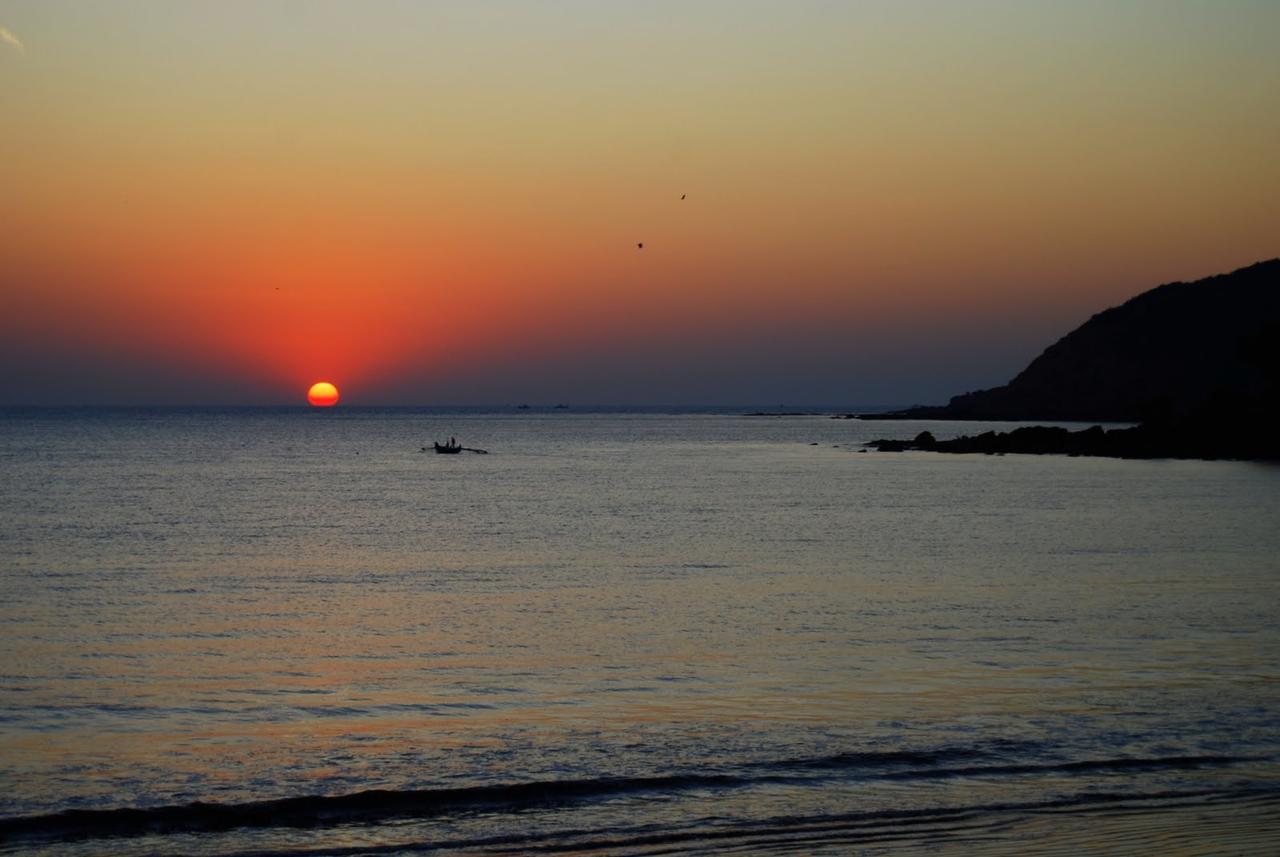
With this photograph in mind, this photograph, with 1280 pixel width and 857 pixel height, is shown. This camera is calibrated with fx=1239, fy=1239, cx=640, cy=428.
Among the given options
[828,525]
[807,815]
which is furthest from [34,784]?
[828,525]

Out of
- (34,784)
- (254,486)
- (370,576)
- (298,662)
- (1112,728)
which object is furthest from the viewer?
(254,486)

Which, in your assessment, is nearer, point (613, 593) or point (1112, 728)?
point (1112, 728)

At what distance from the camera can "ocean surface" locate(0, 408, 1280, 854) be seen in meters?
12.9

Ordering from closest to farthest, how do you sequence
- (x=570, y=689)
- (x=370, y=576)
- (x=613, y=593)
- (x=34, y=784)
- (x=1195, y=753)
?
1. (x=34, y=784)
2. (x=1195, y=753)
3. (x=570, y=689)
4. (x=613, y=593)
5. (x=370, y=576)

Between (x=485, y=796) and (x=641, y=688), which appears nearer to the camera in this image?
(x=485, y=796)

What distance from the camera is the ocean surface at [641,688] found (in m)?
12.9

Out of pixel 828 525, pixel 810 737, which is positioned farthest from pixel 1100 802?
pixel 828 525

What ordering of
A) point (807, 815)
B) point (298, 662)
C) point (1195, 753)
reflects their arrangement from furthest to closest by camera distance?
point (298, 662)
point (1195, 753)
point (807, 815)

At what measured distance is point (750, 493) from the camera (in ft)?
213

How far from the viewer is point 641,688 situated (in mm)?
19125

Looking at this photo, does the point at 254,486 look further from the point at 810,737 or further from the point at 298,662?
the point at 810,737

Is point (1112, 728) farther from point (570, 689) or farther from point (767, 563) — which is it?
point (767, 563)

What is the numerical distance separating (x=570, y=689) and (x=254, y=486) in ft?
191

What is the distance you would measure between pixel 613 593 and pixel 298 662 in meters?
9.68
